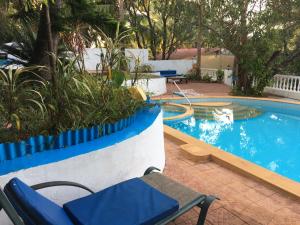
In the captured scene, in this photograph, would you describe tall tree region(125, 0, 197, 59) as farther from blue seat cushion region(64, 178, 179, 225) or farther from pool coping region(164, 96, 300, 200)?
blue seat cushion region(64, 178, 179, 225)

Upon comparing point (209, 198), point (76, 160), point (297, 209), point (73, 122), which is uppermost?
point (73, 122)

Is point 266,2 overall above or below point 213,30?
above

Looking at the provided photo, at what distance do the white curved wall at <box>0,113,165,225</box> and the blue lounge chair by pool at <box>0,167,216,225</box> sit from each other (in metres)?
0.22

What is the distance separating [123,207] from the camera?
2.22m

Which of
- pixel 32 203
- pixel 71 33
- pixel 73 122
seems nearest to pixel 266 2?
pixel 71 33

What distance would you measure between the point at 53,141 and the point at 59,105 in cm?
43

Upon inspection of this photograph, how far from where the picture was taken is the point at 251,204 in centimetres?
318

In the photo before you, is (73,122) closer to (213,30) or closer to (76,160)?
(76,160)

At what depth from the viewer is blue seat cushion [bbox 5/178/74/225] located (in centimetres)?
160

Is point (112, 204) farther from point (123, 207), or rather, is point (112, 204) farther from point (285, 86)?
point (285, 86)

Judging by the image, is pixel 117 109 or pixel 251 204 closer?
pixel 251 204

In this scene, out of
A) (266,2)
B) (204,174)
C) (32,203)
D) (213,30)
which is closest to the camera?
(32,203)

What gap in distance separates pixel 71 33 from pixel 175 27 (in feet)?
58.8

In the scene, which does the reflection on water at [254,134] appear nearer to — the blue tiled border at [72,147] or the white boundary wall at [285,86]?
the white boundary wall at [285,86]
